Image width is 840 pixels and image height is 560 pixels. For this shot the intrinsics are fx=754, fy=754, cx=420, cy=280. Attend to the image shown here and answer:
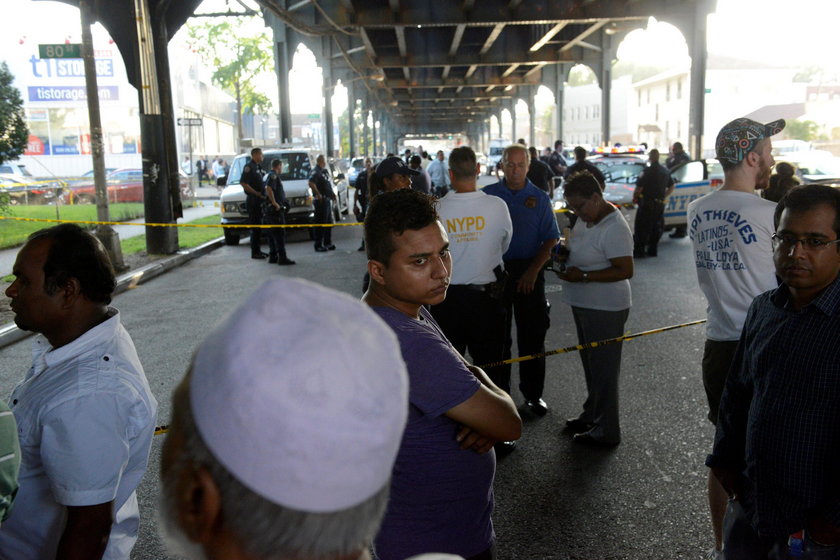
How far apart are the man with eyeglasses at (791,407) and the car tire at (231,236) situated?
1672cm

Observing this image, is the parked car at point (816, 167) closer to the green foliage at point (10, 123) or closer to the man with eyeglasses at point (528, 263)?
the man with eyeglasses at point (528, 263)

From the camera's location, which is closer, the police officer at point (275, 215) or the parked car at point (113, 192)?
the police officer at point (275, 215)

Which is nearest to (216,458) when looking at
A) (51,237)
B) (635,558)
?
(51,237)

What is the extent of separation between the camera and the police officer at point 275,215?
14.6 metres

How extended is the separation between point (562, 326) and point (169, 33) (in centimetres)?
1187

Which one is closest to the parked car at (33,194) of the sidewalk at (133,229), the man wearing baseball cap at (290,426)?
the sidewalk at (133,229)

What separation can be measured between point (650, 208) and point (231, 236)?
9.96 meters

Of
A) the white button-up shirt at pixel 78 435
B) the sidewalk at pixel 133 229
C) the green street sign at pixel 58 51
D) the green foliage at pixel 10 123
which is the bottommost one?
the sidewalk at pixel 133 229

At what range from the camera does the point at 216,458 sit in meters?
0.91

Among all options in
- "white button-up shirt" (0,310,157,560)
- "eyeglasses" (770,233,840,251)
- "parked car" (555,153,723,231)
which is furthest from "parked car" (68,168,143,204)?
"eyeglasses" (770,233,840,251)

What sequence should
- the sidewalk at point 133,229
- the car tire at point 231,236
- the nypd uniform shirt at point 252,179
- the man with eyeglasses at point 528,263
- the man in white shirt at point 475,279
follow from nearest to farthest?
A: the man in white shirt at point 475,279
the man with eyeglasses at point 528,263
the sidewalk at point 133,229
the nypd uniform shirt at point 252,179
the car tire at point 231,236

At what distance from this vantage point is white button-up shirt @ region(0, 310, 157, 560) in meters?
2.03

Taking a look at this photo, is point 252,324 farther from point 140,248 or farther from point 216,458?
point 140,248

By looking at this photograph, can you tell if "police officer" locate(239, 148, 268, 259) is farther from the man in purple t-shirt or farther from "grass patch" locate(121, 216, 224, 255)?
the man in purple t-shirt
